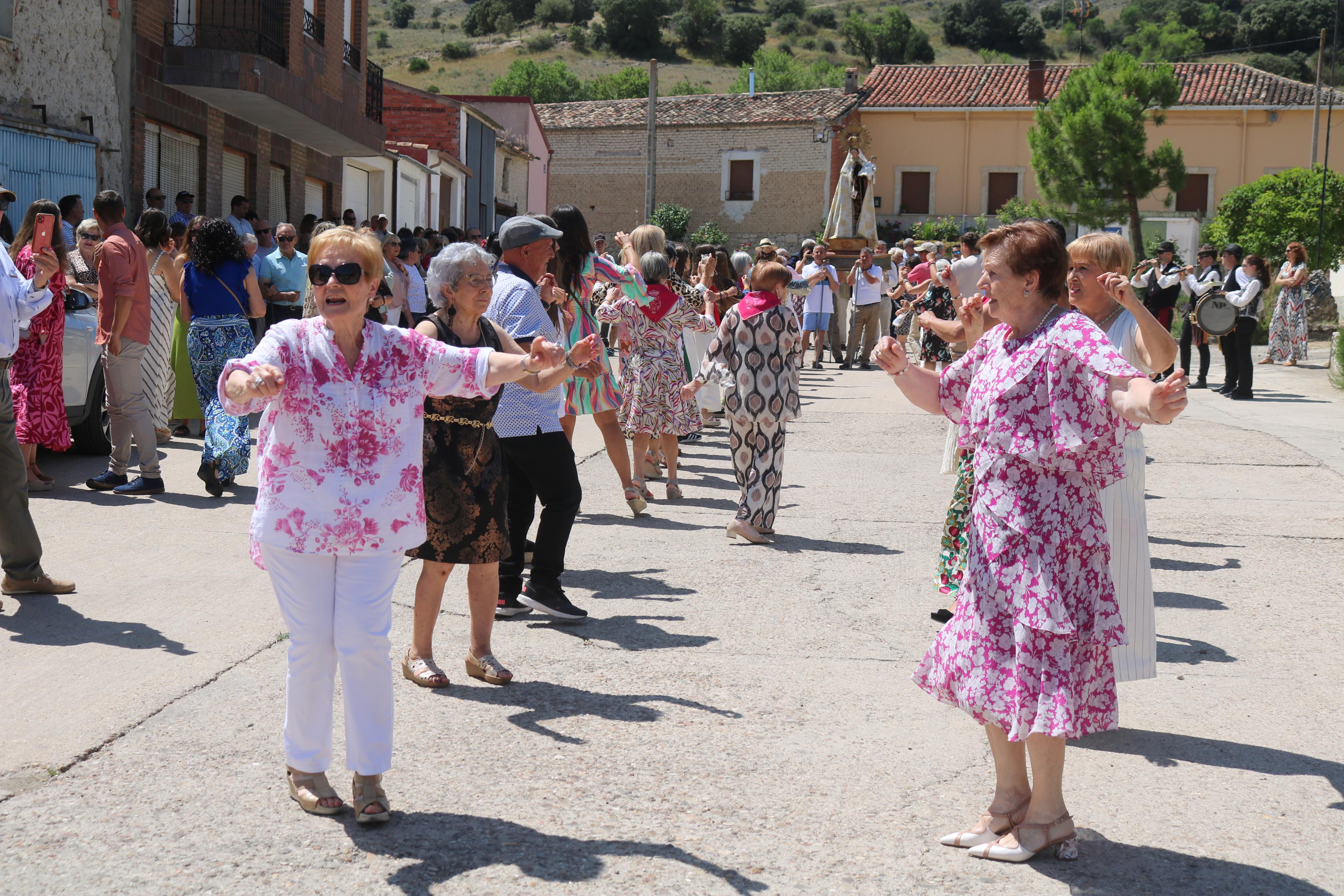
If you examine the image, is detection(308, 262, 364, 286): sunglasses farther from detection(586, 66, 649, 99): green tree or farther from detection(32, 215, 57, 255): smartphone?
detection(586, 66, 649, 99): green tree

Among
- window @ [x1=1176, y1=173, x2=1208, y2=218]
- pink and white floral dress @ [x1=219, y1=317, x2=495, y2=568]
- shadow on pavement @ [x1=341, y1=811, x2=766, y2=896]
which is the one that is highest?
window @ [x1=1176, y1=173, x2=1208, y2=218]

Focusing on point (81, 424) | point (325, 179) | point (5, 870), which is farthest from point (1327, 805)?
point (325, 179)

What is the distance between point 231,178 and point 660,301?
43.7ft

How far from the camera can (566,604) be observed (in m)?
6.06

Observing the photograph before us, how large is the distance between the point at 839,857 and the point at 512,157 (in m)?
44.4

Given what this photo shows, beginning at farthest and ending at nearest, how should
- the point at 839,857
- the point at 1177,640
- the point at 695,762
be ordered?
Answer: the point at 1177,640
the point at 695,762
the point at 839,857

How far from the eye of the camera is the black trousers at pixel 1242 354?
16734 mm

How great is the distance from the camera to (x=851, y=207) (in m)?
27.6

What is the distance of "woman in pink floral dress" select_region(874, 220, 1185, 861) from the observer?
3.43 m

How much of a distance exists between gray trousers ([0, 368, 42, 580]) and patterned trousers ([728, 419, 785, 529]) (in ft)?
12.7

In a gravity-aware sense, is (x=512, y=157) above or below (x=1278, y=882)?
above

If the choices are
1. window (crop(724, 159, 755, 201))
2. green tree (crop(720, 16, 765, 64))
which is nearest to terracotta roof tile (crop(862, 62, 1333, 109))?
window (crop(724, 159, 755, 201))

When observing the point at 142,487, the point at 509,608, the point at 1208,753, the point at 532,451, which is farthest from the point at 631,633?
the point at 142,487

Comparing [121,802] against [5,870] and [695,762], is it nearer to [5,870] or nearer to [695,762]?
[5,870]
